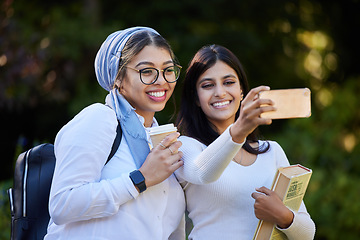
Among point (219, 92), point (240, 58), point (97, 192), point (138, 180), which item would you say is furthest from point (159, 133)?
point (240, 58)

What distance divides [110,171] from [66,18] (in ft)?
17.2

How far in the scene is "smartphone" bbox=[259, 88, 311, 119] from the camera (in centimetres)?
184

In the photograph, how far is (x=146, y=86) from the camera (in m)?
2.23

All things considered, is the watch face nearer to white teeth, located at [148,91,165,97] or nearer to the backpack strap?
the backpack strap

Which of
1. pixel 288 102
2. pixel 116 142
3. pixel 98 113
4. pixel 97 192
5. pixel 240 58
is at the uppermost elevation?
pixel 288 102

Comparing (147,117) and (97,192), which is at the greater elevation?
(147,117)

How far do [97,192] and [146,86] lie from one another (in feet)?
1.72

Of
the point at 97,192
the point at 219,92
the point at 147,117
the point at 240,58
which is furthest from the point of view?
the point at 240,58

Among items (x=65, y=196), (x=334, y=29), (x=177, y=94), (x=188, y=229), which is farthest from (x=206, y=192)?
(x=334, y=29)

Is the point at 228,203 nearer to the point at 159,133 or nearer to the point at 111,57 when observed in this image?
the point at 159,133

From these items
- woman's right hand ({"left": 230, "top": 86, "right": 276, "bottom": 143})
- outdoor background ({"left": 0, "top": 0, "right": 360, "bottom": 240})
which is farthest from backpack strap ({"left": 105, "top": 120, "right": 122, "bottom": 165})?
outdoor background ({"left": 0, "top": 0, "right": 360, "bottom": 240})

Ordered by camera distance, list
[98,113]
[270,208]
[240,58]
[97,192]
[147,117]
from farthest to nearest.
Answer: [240,58] < [147,117] < [270,208] < [98,113] < [97,192]

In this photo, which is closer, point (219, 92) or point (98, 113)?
point (98, 113)

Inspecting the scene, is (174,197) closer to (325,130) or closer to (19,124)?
(325,130)
